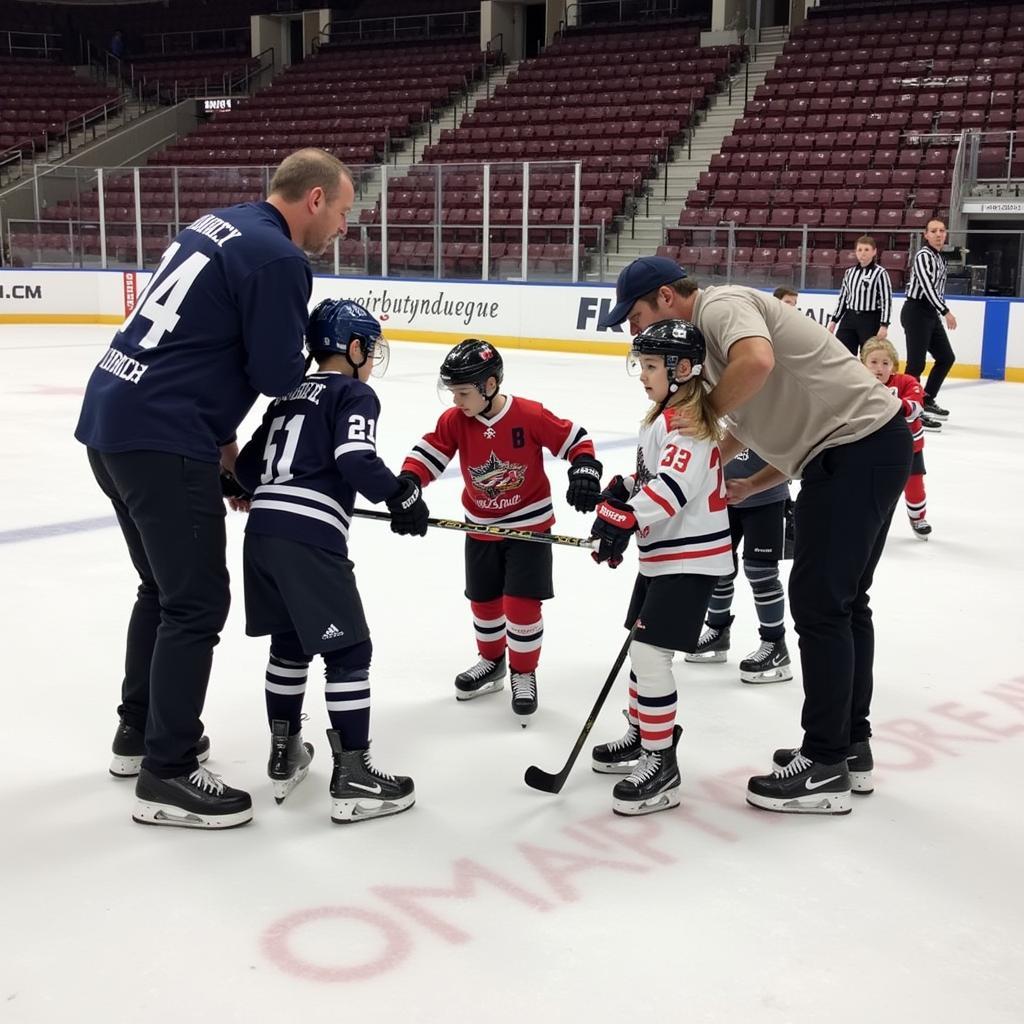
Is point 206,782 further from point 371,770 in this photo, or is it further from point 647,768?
point 647,768

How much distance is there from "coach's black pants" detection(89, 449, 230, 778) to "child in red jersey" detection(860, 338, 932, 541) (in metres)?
2.67

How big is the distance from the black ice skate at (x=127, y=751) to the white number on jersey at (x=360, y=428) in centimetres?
84

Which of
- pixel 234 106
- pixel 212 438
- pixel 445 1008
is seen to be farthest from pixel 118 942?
pixel 234 106

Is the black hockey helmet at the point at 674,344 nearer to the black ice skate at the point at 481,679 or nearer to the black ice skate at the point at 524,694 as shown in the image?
the black ice skate at the point at 524,694

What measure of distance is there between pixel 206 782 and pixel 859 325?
7124 millimetres

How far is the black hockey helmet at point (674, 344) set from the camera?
2.51 metres

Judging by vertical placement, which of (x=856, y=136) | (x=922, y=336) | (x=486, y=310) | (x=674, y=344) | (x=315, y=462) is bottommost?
(x=486, y=310)

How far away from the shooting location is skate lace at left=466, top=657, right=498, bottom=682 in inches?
132

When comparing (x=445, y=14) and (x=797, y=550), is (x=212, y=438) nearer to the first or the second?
(x=797, y=550)

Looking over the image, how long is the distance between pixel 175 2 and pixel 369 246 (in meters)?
15.2

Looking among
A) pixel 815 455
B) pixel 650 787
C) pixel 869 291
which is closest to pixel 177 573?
pixel 650 787

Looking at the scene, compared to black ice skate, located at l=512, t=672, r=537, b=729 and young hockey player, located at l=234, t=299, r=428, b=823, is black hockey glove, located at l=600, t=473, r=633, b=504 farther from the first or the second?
black ice skate, located at l=512, t=672, r=537, b=729

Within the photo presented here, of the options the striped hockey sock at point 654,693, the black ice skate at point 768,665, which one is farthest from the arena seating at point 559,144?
the striped hockey sock at point 654,693

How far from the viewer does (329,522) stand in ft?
8.26
